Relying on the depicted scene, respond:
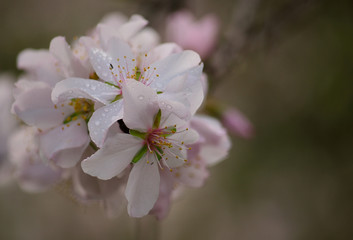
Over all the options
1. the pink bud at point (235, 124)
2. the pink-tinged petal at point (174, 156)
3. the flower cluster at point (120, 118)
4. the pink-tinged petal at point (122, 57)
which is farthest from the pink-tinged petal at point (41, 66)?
the pink bud at point (235, 124)

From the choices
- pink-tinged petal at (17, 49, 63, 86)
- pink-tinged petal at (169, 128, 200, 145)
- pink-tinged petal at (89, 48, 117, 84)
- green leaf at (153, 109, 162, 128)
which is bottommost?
pink-tinged petal at (17, 49, 63, 86)

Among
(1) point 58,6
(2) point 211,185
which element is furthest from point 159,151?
(1) point 58,6

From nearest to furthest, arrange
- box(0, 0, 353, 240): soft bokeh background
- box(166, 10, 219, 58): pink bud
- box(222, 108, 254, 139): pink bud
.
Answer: box(222, 108, 254, 139): pink bud < box(166, 10, 219, 58): pink bud < box(0, 0, 353, 240): soft bokeh background

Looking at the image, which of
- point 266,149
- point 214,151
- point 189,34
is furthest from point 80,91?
point 266,149

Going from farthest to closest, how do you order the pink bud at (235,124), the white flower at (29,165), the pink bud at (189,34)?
the pink bud at (189,34) → the pink bud at (235,124) → the white flower at (29,165)

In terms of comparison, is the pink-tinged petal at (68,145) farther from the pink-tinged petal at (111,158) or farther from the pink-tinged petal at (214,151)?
the pink-tinged petal at (214,151)

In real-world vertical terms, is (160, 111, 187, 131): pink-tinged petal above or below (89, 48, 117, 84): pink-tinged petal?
below

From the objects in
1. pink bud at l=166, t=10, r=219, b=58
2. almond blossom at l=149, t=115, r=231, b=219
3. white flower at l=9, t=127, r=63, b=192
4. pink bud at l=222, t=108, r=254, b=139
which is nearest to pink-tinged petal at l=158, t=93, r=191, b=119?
almond blossom at l=149, t=115, r=231, b=219

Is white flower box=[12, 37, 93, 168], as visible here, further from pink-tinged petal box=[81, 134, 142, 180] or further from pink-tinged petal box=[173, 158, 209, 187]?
pink-tinged petal box=[173, 158, 209, 187]
